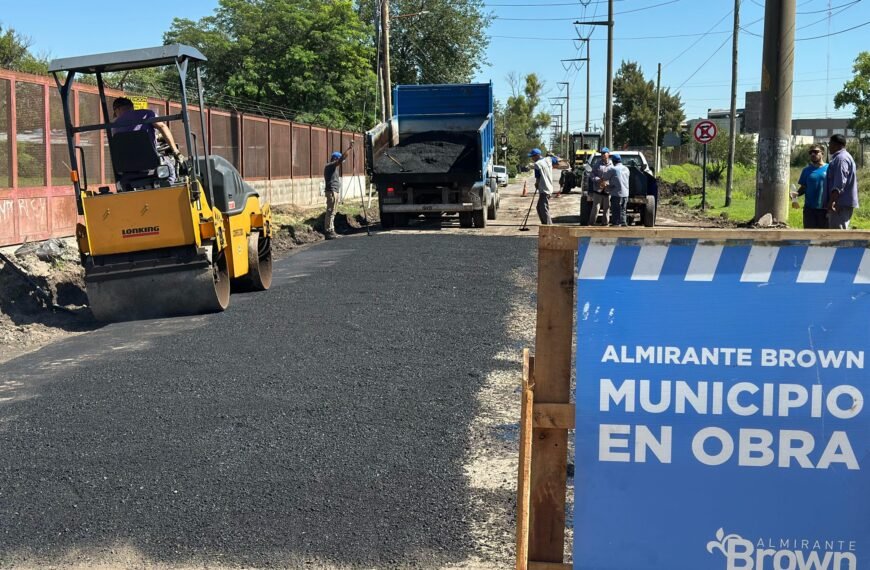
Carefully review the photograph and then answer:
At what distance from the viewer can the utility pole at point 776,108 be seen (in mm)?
18094

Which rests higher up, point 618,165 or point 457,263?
point 618,165

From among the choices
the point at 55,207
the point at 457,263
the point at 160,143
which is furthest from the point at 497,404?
the point at 55,207

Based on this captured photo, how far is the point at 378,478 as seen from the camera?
4.91 metres

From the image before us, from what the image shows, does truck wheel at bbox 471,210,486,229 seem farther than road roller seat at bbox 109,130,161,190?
Yes

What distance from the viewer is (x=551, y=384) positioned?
10.7 feet

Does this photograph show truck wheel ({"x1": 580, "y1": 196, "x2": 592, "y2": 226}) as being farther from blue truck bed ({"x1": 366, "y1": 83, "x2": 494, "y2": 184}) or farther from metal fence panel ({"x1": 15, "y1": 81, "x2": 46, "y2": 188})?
metal fence panel ({"x1": 15, "y1": 81, "x2": 46, "y2": 188})

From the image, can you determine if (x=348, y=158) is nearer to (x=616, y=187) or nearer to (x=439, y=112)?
(x=439, y=112)

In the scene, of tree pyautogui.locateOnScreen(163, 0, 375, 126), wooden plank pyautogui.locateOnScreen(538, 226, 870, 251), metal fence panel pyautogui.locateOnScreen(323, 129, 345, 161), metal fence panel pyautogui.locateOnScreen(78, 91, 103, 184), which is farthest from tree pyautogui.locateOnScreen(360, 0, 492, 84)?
wooden plank pyautogui.locateOnScreen(538, 226, 870, 251)

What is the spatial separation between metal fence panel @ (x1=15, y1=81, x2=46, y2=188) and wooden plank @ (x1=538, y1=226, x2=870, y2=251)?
11.6m

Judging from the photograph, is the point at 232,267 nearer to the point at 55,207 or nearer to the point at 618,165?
the point at 55,207

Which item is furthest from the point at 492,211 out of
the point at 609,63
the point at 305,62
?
the point at 305,62

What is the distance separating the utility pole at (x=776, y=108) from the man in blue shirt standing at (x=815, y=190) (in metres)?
6.67

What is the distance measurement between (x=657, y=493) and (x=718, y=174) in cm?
4669

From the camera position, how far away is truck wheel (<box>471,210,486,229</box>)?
20.5 meters
